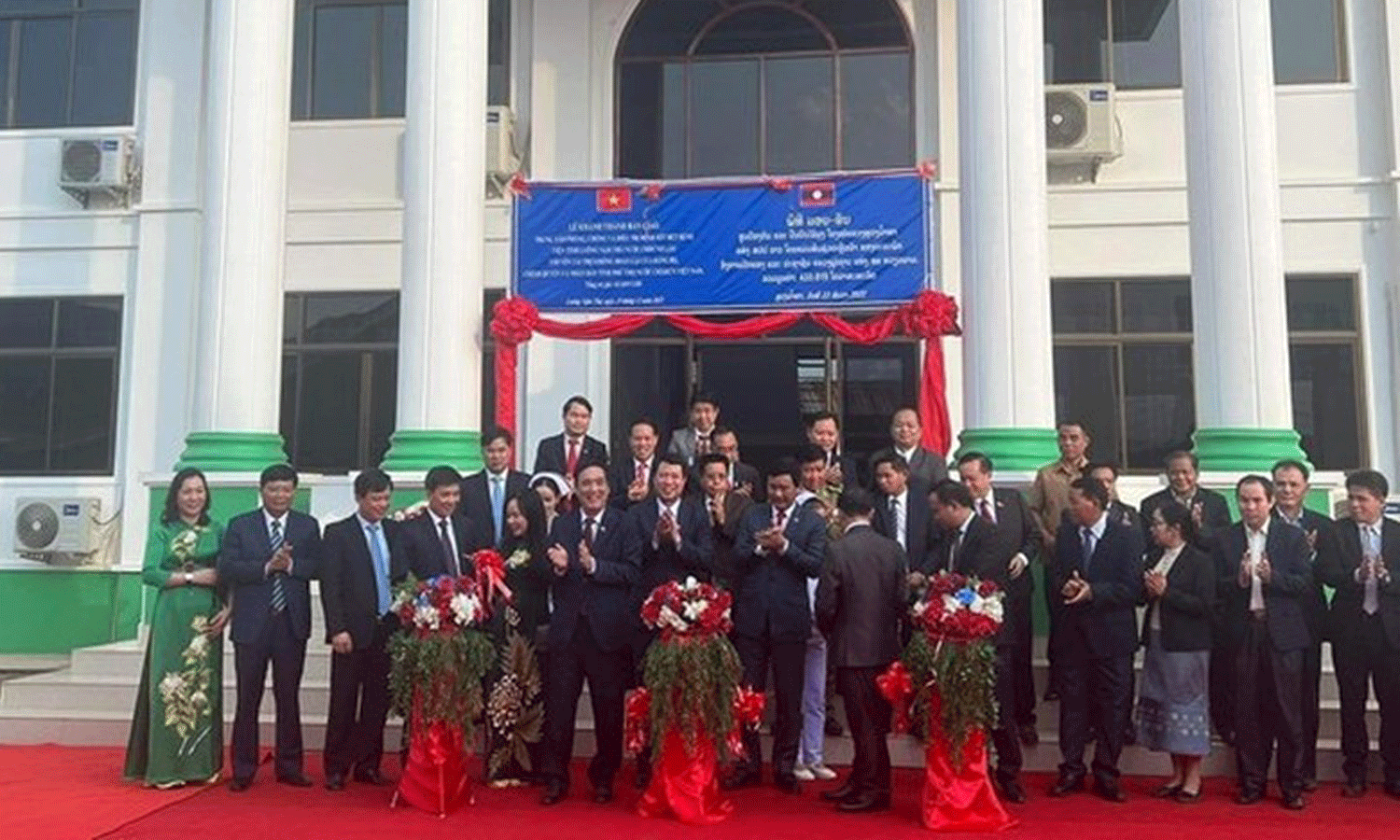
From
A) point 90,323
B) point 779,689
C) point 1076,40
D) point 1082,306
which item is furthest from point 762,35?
point 779,689

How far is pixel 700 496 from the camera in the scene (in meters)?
6.52

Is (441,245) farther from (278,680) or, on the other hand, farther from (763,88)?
(763,88)

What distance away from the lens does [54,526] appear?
11.2 meters

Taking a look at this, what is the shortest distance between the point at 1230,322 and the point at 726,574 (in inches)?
168

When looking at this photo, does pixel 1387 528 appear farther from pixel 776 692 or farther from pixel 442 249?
pixel 442 249

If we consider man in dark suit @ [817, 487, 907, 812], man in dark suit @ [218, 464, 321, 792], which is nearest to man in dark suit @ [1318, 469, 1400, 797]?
man in dark suit @ [817, 487, 907, 812]

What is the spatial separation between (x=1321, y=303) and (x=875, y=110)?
448cm

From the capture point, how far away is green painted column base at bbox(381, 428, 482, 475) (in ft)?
28.7

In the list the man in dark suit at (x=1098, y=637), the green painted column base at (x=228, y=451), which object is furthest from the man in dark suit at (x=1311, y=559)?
the green painted column base at (x=228, y=451)

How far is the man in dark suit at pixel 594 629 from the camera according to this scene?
6160mm

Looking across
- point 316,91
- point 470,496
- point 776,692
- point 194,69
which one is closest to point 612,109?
point 316,91

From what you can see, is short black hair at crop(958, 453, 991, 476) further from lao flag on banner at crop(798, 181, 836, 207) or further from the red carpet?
lao flag on banner at crop(798, 181, 836, 207)

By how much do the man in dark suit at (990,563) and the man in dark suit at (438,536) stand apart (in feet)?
8.43

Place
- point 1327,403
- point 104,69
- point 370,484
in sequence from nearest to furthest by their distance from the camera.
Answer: point 370,484 < point 1327,403 < point 104,69
